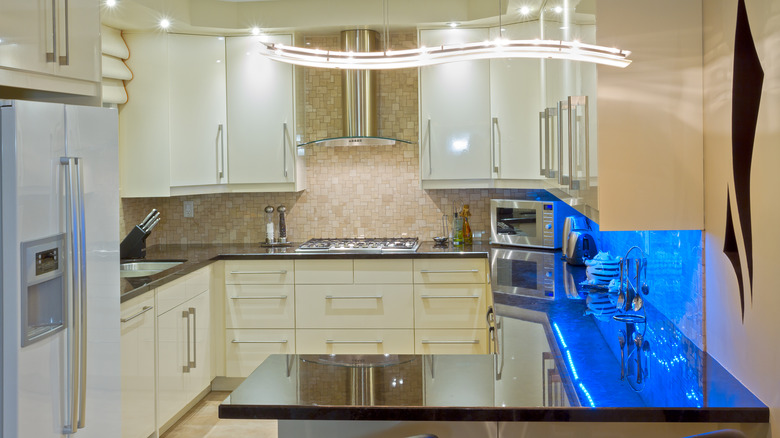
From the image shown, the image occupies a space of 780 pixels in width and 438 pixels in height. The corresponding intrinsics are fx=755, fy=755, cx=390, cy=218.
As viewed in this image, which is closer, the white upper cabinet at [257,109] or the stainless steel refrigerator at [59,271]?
the stainless steel refrigerator at [59,271]

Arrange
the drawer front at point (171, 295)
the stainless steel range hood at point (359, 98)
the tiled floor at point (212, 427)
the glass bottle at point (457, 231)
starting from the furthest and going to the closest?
the glass bottle at point (457, 231) < the stainless steel range hood at point (359, 98) < the tiled floor at point (212, 427) < the drawer front at point (171, 295)

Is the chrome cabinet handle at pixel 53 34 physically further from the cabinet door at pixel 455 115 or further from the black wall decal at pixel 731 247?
the cabinet door at pixel 455 115

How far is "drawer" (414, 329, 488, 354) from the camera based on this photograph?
183 inches

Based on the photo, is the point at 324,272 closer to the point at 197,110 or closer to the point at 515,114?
the point at 197,110

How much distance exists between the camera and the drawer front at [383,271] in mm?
4648

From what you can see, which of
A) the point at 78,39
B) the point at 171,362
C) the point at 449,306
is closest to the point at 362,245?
the point at 449,306

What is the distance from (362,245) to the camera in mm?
4879

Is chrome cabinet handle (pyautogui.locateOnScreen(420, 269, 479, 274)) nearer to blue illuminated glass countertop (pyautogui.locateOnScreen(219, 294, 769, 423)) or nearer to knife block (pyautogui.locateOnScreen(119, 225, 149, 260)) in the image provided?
knife block (pyautogui.locateOnScreen(119, 225, 149, 260))

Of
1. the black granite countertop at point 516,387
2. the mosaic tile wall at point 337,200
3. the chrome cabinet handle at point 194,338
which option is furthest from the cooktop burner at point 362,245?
the black granite countertop at point 516,387

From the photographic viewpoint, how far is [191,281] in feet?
14.2

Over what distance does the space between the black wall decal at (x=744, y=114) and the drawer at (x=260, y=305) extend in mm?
3262

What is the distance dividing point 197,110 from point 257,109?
377mm

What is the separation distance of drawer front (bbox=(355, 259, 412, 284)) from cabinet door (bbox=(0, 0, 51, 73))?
2416 mm

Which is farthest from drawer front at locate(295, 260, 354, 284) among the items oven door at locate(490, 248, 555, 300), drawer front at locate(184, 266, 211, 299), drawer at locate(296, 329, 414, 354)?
oven door at locate(490, 248, 555, 300)
